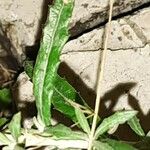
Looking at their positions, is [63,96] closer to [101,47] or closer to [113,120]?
[113,120]

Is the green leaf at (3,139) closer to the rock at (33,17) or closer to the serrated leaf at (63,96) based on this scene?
the serrated leaf at (63,96)

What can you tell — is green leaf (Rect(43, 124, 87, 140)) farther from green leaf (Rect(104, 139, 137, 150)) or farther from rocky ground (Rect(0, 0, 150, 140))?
rocky ground (Rect(0, 0, 150, 140))

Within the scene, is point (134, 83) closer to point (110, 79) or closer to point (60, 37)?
point (110, 79)

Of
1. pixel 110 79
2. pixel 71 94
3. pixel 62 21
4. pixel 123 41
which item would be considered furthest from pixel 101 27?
pixel 62 21

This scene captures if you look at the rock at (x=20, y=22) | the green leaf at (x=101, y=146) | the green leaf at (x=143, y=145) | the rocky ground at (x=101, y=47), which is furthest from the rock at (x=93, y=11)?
the green leaf at (x=101, y=146)

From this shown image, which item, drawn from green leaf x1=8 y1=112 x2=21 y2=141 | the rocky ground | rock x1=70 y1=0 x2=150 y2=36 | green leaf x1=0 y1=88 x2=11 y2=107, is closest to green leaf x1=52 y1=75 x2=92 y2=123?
green leaf x1=8 y1=112 x2=21 y2=141
